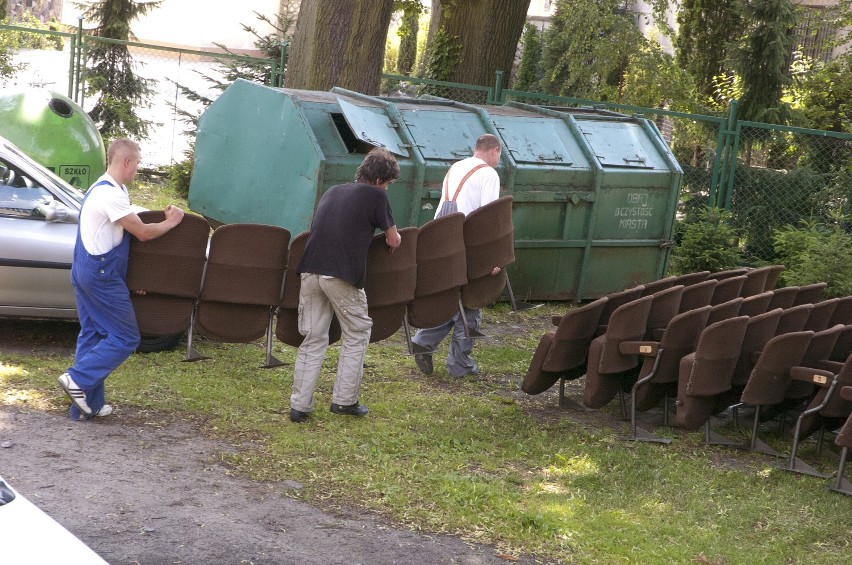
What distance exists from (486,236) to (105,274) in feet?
9.04

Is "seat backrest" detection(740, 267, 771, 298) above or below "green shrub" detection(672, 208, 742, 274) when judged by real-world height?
above

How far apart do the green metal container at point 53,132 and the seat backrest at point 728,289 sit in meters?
6.50

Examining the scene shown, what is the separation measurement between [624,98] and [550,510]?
18.4m

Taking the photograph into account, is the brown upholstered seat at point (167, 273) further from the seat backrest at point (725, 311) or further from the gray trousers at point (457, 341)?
the seat backrest at point (725, 311)

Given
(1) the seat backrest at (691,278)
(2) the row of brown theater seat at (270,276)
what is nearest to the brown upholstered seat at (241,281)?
(2) the row of brown theater seat at (270,276)

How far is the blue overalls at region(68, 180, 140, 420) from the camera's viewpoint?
20.0 feet

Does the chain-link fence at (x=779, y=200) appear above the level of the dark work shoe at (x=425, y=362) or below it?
above

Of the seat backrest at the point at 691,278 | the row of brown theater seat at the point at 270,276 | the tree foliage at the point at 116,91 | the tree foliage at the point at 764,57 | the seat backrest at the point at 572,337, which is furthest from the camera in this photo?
the tree foliage at the point at 764,57

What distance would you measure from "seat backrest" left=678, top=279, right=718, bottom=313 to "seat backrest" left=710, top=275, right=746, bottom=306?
0.93ft

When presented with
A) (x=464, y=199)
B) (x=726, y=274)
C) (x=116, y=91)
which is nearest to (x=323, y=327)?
(x=464, y=199)

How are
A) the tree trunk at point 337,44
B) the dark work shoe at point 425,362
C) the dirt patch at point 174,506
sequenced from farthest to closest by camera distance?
the tree trunk at point 337,44 < the dark work shoe at point 425,362 < the dirt patch at point 174,506

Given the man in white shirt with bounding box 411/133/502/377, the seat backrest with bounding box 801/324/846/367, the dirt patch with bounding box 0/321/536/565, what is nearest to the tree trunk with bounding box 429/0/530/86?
the man in white shirt with bounding box 411/133/502/377

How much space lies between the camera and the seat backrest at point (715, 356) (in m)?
6.68

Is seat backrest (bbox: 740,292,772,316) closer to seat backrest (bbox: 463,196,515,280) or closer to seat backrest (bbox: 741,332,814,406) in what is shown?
seat backrest (bbox: 741,332,814,406)
